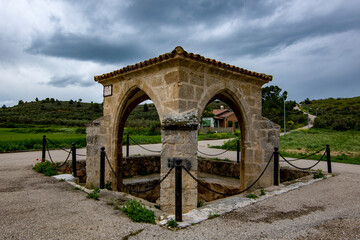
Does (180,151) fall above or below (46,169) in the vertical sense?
above

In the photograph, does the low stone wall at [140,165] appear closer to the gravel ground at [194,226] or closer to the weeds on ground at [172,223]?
the gravel ground at [194,226]

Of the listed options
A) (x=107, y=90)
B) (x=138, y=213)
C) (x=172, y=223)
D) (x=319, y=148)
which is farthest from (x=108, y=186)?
(x=319, y=148)

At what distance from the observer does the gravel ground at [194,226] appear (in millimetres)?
3117

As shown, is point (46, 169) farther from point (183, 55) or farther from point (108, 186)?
point (183, 55)

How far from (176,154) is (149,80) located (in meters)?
1.93

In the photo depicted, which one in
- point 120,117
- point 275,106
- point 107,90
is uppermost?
point 275,106

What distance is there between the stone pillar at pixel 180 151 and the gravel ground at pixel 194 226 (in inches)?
41.5

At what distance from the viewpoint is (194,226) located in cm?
336

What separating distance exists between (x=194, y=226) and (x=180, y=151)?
1.52m

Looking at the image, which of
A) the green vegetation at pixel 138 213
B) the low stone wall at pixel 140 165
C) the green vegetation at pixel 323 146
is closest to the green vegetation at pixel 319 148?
the green vegetation at pixel 323 146

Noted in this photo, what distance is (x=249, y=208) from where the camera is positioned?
415cm

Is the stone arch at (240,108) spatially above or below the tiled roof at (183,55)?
below

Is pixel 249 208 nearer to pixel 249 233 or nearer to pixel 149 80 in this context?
pixel 249 233

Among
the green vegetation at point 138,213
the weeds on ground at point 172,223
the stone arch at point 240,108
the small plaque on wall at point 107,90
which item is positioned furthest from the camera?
the small plaque on wall at point 107,90
